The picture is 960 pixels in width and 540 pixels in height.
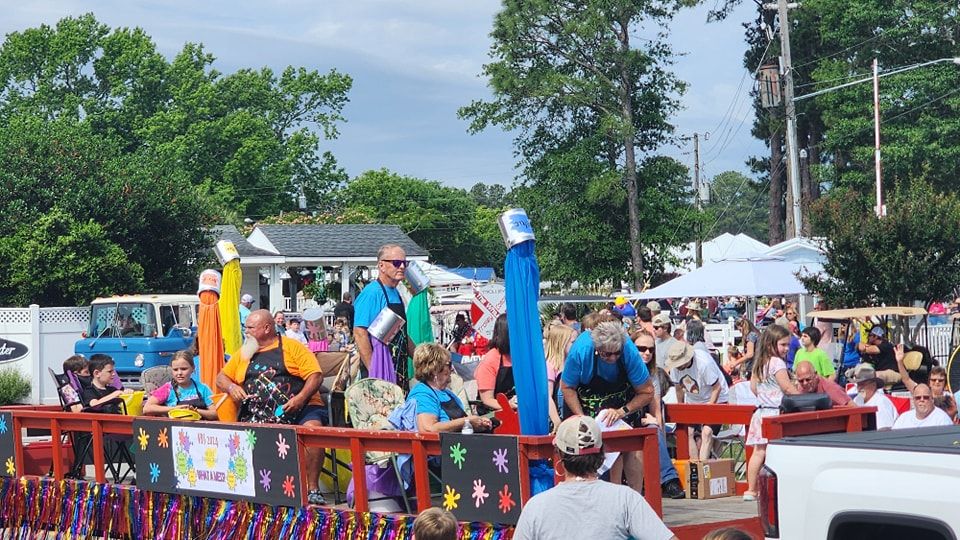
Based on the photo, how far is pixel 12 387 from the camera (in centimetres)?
2684

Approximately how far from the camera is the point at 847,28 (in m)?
48.9

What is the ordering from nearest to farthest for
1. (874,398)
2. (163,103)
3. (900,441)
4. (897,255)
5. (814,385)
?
1. (900,441)
2. (814,385)
3. (874,398)
4. (897,255)
5. (163,103)

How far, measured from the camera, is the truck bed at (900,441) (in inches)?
181

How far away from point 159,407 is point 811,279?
52.0 ft

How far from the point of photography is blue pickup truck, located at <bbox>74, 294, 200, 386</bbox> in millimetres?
26828

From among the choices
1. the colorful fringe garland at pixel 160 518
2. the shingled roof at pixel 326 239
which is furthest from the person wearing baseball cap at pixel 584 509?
the shingled roof at pixel 326 239

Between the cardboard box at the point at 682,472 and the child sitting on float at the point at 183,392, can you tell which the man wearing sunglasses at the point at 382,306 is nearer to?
the child sitting on float at the point at 183,392

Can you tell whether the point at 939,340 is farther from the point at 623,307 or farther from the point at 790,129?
the point at 790,129

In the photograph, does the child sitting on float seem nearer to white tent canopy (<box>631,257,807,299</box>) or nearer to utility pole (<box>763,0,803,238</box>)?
white tent canopy (<box>631,257,807,299</box>)

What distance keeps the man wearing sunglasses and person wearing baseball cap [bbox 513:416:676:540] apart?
4.69 metres

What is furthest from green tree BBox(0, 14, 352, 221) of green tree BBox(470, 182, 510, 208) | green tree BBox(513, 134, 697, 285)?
green tree BBox(470, 182, 510, 208)

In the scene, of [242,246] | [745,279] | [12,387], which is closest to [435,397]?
[745,279]

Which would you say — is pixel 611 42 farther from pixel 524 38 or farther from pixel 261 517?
pixel 261 517

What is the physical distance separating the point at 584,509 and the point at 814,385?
5361mm
